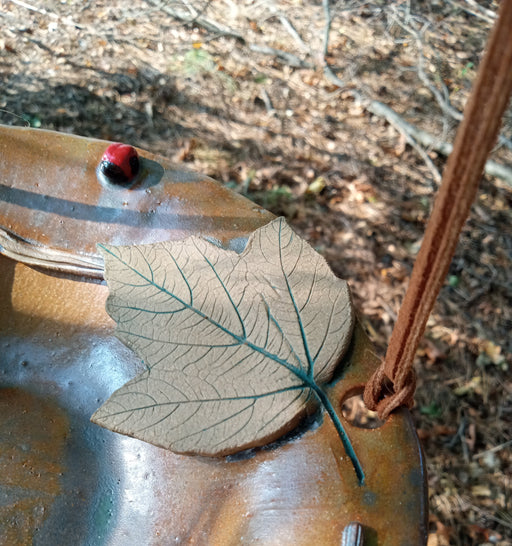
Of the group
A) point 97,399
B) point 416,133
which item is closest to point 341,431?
point 97,399

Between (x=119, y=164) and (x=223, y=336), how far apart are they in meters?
0.42

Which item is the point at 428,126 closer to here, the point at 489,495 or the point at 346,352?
the point at 489,495

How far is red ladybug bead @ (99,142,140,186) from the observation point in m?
0.93

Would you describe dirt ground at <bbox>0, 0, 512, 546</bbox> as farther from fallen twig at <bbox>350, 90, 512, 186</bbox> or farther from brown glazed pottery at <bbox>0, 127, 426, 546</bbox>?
brown glazed pottery at <bbox>0, 127, 426, 546</bbox>

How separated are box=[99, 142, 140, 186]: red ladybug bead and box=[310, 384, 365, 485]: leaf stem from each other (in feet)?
1.79

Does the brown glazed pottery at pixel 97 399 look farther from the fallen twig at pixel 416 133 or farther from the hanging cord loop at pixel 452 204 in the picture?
the fallen twig at pixel 416 133

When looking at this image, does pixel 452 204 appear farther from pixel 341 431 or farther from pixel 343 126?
pixel 343 126

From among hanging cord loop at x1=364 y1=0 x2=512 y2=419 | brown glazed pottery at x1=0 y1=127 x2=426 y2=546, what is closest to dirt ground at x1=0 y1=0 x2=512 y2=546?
brown glazed pottery at x1=0 y1=127 x2=426 y2=546

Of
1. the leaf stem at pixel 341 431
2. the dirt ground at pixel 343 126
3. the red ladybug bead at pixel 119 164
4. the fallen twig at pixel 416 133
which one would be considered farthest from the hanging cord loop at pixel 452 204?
the fallen twig at pixel 416 133

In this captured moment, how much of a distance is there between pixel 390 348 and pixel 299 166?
2.03 m

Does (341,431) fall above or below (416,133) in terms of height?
above

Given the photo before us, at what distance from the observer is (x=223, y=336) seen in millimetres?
750

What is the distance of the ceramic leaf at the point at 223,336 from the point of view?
0.70 meters

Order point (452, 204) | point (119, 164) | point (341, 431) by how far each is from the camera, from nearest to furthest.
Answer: point (452, 204)
point (341, 431)
point (119, 164)
